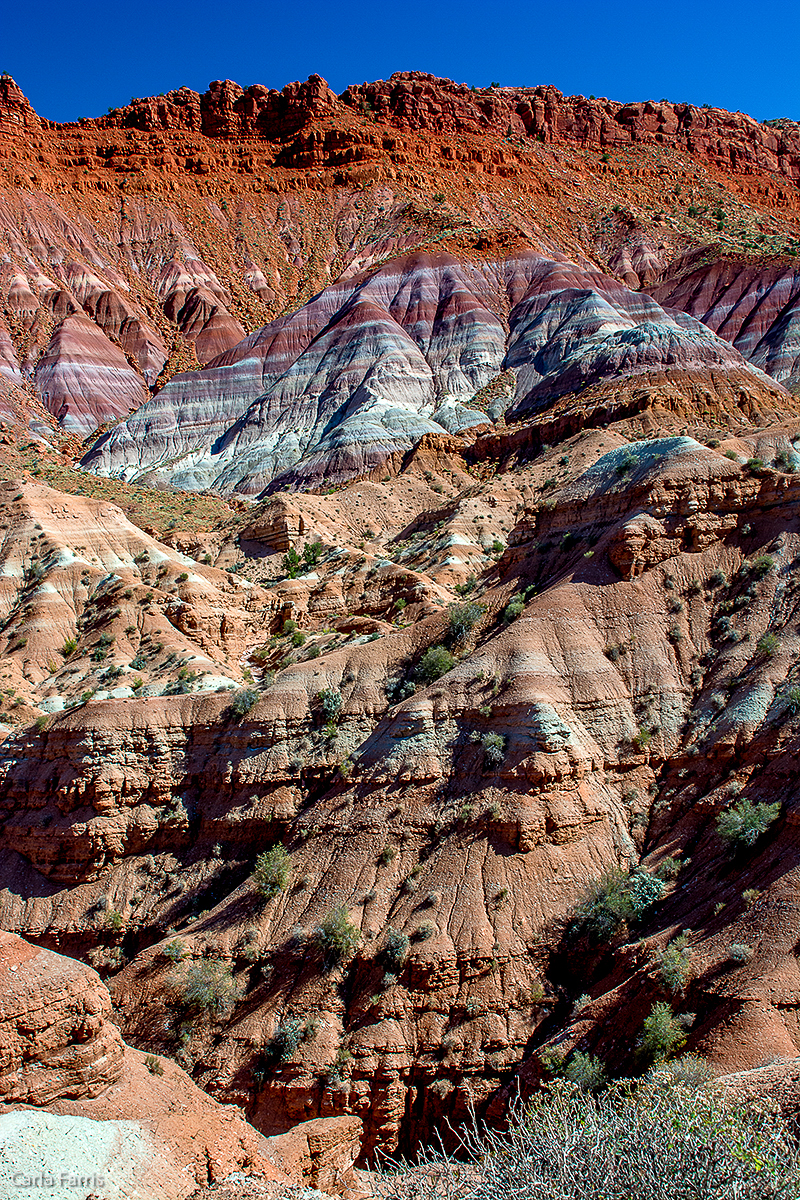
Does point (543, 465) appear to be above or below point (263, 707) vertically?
above

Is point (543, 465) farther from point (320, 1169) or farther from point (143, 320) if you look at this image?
point (143, 320)

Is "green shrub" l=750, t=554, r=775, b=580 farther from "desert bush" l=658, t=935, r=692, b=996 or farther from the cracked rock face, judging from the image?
the cracked rock face

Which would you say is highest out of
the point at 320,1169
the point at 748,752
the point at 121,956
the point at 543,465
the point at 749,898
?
the point at 543,465

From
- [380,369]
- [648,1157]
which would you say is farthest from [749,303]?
[648,1157]

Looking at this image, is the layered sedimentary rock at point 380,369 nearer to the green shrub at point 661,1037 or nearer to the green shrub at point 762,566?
the green shrub at point 762,566

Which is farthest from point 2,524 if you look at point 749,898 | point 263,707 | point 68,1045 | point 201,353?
point 201,353

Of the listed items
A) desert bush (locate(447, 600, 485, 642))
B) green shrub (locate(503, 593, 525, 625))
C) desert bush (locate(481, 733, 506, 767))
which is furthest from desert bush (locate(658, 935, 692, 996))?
desert bush (locate(447, 600, 485, 642))

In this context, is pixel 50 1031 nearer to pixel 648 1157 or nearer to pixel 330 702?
pixel 648 1157
